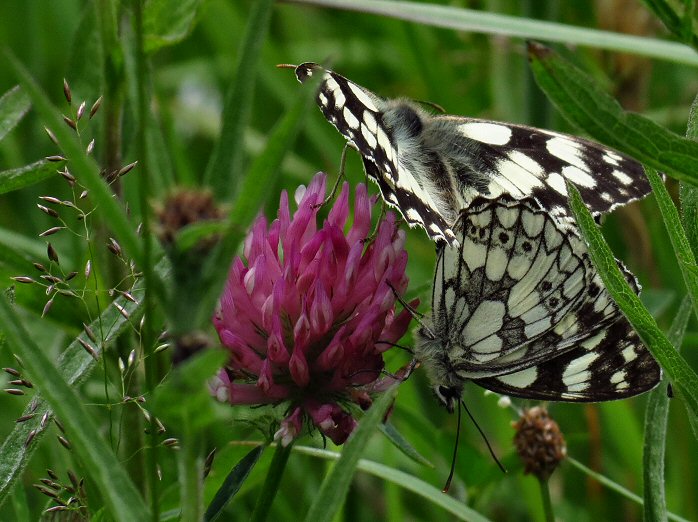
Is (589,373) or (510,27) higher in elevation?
(510,27)

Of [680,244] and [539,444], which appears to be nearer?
[680,244]

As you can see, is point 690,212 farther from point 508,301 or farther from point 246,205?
point 246,205

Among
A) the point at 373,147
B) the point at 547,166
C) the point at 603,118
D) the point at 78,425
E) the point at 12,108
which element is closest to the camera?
the point at 78,425

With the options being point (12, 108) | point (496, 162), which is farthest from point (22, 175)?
point (496, 162)

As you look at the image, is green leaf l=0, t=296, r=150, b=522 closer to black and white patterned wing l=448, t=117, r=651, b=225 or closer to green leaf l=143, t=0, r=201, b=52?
green leaf l=143, t=0, r=201, b=52

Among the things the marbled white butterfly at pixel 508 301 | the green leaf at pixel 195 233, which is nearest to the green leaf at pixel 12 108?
the marbled white butterfly at pixel 508 301

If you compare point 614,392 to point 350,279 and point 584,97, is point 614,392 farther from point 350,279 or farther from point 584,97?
point 584,97
